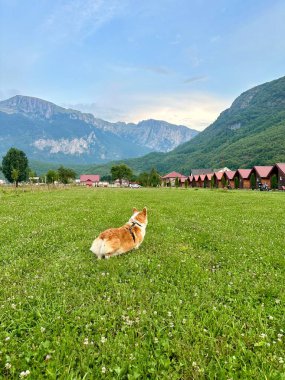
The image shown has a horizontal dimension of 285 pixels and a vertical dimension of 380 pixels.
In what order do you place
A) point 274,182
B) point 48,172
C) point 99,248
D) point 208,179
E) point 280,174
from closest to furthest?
point 99,248 < point 274,182 < point 280,174 < point 208,179 < point 48,172

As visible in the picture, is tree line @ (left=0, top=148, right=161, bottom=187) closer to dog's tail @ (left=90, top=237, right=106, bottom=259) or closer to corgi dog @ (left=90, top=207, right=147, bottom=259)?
corgi dog @ (left=90, top=207, right=147, bottom=259)

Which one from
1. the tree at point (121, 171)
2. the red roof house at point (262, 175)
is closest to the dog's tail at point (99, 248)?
the red roof house at point (262, 175)

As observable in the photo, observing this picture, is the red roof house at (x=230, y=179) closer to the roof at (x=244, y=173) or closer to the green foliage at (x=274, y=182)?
the roof at (x=244, y=173)

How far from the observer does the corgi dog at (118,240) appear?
7.82m

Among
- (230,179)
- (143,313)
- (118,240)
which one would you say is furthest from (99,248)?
(230,179)

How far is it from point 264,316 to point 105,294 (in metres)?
3.24

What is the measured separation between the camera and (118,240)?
8.09m

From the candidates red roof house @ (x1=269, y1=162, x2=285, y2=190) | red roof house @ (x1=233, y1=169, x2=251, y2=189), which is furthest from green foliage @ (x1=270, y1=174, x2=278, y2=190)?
red roof house @ (x1=233, y1=169, x2=251, y2=189)

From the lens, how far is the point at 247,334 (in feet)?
13.7

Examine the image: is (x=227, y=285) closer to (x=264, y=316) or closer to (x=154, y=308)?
(x=264, y=316)

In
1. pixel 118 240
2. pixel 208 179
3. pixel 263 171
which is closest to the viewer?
pixel 118 240

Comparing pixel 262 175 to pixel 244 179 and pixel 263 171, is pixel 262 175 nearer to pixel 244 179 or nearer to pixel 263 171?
pixel 263 171

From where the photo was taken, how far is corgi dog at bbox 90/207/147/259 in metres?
7.82

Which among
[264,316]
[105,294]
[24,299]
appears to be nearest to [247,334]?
[264,316]
